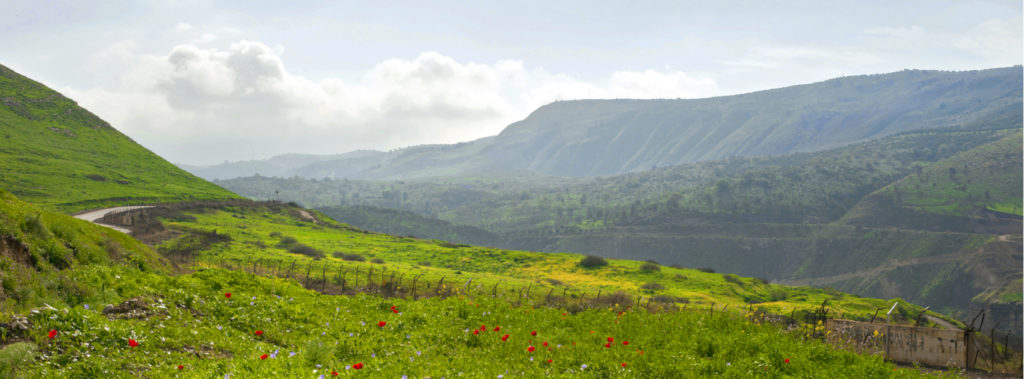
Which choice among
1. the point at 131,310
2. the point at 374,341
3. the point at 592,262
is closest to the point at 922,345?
the point at 374,341

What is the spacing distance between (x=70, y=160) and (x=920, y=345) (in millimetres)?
157239

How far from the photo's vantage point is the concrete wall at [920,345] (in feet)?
67.3

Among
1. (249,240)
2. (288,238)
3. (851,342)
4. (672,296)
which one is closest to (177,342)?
(851,342)

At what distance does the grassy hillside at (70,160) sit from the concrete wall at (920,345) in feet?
357

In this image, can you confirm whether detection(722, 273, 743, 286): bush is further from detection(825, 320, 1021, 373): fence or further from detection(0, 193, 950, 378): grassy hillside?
detection(0, 193, 950, 378): grassy hillside

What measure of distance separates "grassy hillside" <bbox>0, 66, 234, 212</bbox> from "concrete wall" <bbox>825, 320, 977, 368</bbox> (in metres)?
109

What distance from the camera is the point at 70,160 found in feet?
422

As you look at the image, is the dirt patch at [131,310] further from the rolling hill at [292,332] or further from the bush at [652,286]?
the bush at [652,286]

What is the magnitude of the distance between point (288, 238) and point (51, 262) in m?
71.4

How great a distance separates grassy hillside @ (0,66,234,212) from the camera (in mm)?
103375

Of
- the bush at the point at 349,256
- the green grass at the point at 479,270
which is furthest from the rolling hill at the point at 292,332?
the bush at the point at 349,256

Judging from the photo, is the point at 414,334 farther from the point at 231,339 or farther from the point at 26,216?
the point at 26,216

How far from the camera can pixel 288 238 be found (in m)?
88.2

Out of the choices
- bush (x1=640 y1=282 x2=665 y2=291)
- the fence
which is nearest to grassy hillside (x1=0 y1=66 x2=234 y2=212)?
bush (x1=640 y1=282 x2=665 y2=291)
